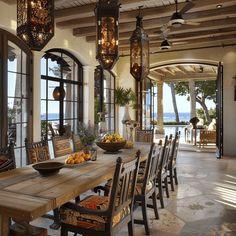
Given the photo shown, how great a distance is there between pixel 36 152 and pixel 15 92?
7.38 ft

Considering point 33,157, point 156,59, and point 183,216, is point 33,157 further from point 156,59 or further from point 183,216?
point 156,59

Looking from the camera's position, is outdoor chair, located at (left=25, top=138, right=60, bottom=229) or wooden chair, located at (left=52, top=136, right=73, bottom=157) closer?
outdoor chair, located at (left=25, top=138, right=60, bottom=229)

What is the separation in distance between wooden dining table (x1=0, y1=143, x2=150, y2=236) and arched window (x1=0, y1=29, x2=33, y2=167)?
8.00 feet

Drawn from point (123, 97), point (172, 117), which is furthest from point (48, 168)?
point (172, 117)

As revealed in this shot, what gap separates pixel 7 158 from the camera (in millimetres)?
2803

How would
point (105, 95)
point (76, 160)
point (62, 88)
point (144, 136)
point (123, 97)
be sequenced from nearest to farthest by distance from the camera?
point (76, 160), point (144, 136), point (62, 88), point (105, 95), point (123, 97)

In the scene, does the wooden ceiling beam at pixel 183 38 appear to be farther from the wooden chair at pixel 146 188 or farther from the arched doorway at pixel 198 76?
the wooden chair at pixel 146 188

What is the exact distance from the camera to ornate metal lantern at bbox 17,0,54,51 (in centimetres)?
254

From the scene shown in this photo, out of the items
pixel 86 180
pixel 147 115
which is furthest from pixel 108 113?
pixel 86 180

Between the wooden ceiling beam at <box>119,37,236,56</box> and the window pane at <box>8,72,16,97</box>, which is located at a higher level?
the wooden ceiling beam at <box>119,37,236,56</box>

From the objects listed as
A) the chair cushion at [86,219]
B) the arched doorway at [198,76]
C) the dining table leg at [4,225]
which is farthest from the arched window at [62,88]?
the dining table leg at [4,225]

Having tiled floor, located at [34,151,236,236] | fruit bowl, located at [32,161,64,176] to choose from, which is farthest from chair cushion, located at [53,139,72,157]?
fruit bowl, located at [32,161,64,176]

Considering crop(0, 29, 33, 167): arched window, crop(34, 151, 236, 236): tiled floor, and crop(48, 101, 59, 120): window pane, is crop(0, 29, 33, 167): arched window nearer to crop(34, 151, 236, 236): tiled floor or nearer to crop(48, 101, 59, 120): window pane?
crop(48, 101, 59, 120): window pane

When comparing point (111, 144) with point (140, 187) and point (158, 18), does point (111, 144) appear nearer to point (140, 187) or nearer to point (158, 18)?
point (140, 187)
